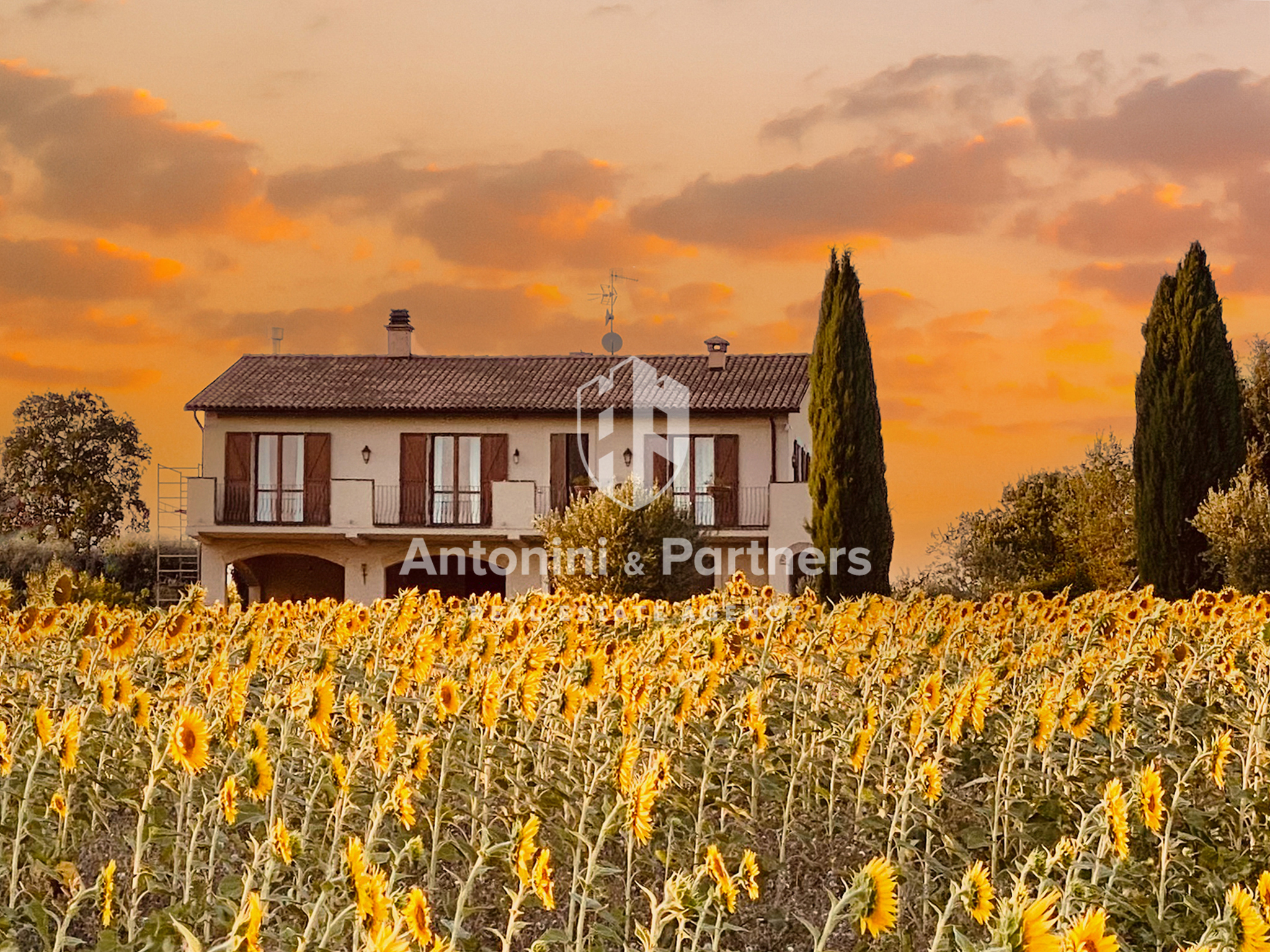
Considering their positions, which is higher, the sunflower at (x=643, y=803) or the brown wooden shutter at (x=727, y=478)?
the brown wooden shutter at (x=727, y=478)

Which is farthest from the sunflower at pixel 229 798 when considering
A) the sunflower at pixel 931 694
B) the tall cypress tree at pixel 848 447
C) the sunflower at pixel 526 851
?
the tall cypress tree at pixel 848 447

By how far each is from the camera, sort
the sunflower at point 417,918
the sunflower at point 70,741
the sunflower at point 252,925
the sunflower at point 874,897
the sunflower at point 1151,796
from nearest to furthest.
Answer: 1. the sunflower at point 252,925
2. the sunflower at point 417,918
3. the sunflower at point 874,897
4. the sunflower at point 1151,796
5. the sunflower at point 70,741

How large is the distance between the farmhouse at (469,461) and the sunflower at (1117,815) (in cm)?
2334

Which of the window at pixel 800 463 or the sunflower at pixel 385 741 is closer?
the sunflower at pixel 385 741

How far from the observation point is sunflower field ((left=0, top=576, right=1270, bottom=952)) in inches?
144

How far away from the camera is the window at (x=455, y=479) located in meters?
28.7

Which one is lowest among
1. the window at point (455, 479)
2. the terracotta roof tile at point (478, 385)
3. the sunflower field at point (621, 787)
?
the sunflower field at point (621, 787)

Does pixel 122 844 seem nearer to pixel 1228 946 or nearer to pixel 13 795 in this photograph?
pixel 13 795

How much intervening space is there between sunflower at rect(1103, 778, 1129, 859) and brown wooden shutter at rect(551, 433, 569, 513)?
24.7 metres

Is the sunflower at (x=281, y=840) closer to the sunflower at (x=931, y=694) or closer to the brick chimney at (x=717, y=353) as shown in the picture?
the sunflower at (x=931, y=694)

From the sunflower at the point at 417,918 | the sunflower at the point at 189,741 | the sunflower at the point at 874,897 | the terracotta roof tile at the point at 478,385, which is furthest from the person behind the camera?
the terracotta roof tile at the point at 478,385

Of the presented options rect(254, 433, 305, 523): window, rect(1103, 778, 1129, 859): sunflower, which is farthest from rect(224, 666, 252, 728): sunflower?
rect(254, 433, 305, 523): window

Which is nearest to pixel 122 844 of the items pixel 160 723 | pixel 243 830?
pixel 243 830

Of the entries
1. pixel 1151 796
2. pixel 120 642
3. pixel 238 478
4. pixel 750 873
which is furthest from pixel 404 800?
pixel 238 478
